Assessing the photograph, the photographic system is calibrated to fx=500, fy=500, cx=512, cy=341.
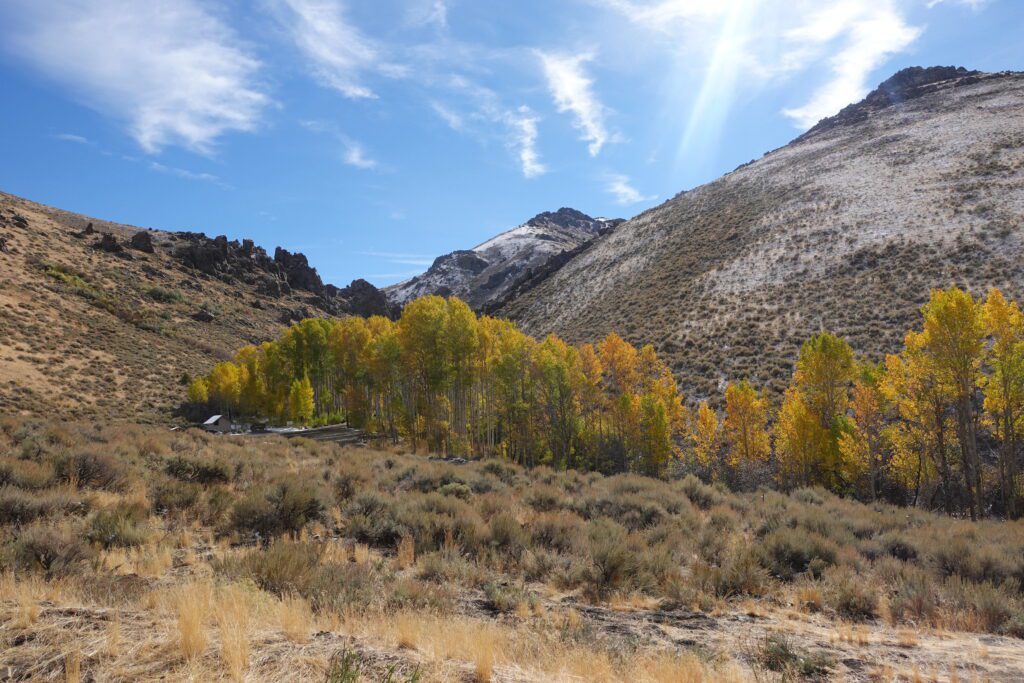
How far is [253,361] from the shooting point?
61.9m

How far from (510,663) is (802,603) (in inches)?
238

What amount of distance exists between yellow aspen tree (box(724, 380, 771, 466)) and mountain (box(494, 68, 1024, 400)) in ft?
20.9

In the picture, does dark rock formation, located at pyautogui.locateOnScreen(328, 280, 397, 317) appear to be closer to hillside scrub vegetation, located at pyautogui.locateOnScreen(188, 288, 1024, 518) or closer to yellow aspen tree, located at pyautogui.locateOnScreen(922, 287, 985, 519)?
hillside scrub vegetation, located at pyautogui.locateOnScreen(188, 288, 1024, 518)

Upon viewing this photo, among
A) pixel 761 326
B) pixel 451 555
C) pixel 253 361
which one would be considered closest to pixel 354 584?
pixel 451 555

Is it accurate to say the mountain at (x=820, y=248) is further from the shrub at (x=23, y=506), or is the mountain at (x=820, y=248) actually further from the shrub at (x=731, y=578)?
the shrub at (x=23, y=506)

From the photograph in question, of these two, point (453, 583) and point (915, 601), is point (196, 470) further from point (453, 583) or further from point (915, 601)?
point (915, 601)

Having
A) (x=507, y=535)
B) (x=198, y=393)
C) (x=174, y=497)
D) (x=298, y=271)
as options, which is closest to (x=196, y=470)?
(x=174, y=497)

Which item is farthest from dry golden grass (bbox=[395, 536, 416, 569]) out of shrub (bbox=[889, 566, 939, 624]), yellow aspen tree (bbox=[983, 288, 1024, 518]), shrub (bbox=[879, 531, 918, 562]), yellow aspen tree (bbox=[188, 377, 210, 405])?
yellow aspen tree (bbox=[188, 377, 210, 405])

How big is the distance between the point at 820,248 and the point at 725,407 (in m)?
26.9

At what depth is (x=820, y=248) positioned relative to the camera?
53.9 meters

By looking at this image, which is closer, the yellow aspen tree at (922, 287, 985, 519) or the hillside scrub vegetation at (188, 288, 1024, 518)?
the yellow aspen tree at (922, 287, 985, 519)

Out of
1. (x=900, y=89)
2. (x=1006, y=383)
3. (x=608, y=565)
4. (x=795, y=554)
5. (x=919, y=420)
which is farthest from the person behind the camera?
(x=900, y=89)

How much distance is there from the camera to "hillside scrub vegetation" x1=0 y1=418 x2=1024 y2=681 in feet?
14.6

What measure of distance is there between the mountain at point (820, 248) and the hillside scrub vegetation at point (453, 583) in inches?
1270
